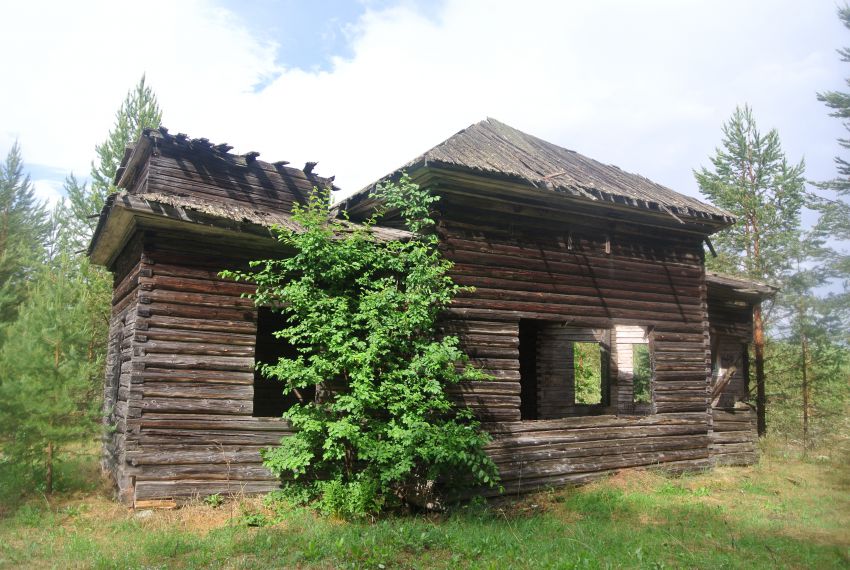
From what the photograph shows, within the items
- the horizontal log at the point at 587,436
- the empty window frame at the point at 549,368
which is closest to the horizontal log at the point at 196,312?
the horizontal log at the point at 587,436

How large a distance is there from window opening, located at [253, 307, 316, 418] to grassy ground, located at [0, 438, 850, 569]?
3.92 meters

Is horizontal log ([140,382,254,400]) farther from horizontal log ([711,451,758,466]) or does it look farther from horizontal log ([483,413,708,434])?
horizontal log ([711,451,758,466])

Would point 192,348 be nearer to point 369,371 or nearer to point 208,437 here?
point 208,437

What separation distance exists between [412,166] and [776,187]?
60.2ft

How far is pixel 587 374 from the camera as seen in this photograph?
25812 millimetres

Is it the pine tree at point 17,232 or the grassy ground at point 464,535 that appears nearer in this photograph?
the grassy ground at point 464,535

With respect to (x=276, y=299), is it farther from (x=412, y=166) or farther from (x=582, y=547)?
(x=582, y=547)

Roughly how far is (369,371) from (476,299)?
2461mm

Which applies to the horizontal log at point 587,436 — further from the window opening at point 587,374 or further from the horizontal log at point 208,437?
the window opening at point 587,374

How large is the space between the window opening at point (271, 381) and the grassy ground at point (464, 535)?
3.92m

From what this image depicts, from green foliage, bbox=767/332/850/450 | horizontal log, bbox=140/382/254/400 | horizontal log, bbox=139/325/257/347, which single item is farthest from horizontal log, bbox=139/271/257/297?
green foliage, bbox=767/332/850/450

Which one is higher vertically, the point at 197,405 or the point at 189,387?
the point at 189,387

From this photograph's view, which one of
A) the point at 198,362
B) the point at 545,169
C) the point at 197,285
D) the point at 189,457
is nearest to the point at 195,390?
the point at 198,362

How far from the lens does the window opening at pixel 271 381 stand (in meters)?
12.9
